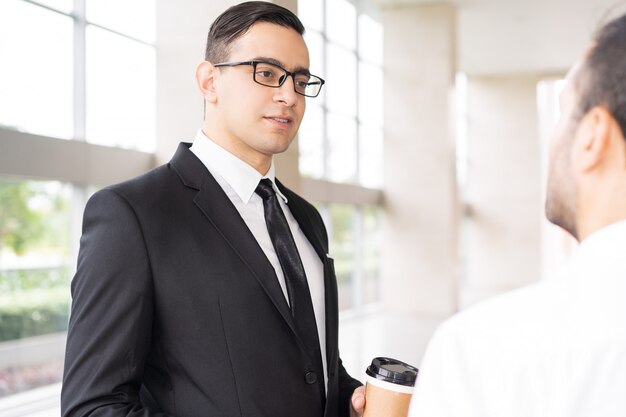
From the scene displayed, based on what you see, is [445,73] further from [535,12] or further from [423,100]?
[535,12]

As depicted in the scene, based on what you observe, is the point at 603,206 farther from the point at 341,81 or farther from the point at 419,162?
the point at 419,162

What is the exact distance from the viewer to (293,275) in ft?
5.81

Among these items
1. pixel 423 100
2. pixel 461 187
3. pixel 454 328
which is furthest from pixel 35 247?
pixel 461 187

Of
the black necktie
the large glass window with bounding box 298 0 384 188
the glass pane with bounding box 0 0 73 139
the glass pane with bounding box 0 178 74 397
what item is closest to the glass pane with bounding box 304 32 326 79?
the large glass window with bounding box 298 0 384 188

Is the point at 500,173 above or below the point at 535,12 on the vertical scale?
below

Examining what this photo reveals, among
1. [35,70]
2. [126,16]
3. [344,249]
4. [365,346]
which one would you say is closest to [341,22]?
[344,249]

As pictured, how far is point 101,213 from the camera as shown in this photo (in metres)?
1.56

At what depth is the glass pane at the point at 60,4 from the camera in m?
5.12

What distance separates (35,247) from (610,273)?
510 cm

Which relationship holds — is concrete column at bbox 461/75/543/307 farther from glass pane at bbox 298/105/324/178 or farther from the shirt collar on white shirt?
the shirt collar on white shirt

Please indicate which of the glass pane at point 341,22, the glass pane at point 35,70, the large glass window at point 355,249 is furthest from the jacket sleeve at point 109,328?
the glass pane at point 341,22

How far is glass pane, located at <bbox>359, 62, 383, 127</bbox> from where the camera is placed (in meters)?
12.1

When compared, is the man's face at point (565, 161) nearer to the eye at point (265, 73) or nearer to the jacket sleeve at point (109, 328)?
the jacket sleeve at point (109, 328)

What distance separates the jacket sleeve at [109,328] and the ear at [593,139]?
3.39ft
